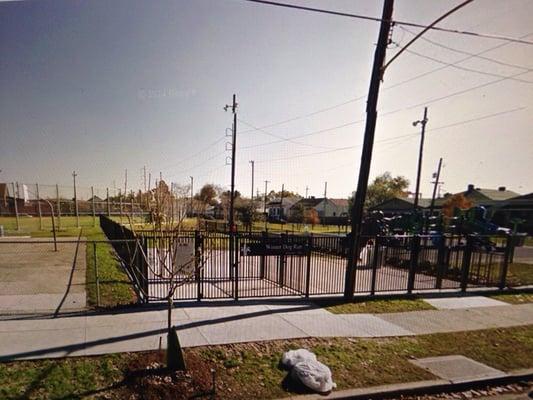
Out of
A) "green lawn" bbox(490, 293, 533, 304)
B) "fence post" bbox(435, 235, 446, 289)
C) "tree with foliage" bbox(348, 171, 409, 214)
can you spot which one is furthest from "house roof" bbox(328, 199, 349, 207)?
"fence post" bbox(435, 235, 446, 289)

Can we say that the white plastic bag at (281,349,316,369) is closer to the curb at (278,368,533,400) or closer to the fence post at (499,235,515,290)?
the curb at (278,368,533,400)

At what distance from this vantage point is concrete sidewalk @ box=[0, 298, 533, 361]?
15.3ft

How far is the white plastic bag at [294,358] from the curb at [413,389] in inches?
21.9

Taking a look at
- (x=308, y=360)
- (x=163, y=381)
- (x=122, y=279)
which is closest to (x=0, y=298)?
(x=122, y=279)

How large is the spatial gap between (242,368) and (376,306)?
4568 mm

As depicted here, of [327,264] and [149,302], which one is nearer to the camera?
[149,302]

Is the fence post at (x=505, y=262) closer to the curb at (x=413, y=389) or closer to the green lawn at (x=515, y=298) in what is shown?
the green lawn at (x=515, y=298)

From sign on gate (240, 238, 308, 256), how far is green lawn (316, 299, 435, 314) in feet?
5.24

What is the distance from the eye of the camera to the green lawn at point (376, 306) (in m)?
7.16

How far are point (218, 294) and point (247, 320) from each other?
202 cm

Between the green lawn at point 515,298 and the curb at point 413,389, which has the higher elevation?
the curb at point 413,389

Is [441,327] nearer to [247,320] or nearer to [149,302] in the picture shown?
[247,320]

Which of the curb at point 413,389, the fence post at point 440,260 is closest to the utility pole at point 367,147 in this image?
the fence post at point 440,260

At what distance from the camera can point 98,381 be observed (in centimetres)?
374
